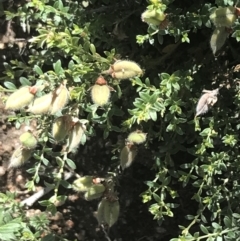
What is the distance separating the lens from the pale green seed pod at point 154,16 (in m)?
2.07

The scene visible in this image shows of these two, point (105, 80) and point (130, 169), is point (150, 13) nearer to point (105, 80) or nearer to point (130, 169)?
point (105, 80)

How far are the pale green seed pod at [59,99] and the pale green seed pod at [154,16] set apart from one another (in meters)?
0.40

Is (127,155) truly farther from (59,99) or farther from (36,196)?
(36,196)

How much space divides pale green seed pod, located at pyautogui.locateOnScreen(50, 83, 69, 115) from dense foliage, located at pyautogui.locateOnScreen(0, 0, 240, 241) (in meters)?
0.11

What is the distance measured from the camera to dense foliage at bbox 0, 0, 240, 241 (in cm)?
222

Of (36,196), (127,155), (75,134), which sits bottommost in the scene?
(36,196)

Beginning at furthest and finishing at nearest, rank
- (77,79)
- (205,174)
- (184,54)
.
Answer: (184,54) < (205,174) < (77,79)

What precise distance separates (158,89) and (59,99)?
424mm

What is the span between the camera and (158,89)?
7.38 ft

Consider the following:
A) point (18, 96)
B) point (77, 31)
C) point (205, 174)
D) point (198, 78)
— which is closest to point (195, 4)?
point (198, 78)

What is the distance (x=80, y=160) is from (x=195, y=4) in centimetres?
111

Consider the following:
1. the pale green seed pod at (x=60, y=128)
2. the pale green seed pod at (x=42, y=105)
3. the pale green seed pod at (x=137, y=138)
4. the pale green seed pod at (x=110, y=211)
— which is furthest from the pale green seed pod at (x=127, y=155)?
the pale green seed pod at (x=42, y=105)

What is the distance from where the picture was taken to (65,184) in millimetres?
2465

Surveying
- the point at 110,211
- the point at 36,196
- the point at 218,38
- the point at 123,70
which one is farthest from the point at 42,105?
the point at 36,196
